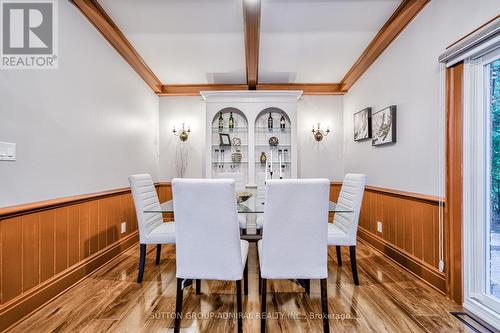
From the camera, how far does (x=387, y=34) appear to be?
2543 millimetres

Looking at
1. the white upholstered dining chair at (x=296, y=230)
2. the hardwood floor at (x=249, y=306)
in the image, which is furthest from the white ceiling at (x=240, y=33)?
the hardwood floor at (x=249, y=306)

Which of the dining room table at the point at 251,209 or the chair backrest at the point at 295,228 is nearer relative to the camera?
the chair backrest at the point at 295,228

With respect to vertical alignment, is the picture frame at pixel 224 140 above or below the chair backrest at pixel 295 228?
above

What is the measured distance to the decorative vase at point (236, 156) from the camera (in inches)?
162

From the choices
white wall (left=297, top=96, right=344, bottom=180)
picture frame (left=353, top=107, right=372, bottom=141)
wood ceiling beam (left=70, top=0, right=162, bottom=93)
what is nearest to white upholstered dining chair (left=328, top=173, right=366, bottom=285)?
picture frame (left=353, top=107, right=372, bottom=141)

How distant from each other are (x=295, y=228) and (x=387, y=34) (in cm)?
239

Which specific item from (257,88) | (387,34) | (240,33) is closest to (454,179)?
(387,34)

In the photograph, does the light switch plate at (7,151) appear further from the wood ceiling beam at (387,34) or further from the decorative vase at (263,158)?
the wood ceiling beam at (387,34)

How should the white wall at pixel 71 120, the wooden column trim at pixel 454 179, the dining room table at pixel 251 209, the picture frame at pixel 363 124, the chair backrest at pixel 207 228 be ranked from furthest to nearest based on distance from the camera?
the picture frame at pixel 363 124
the dining room table at pixel 251 209
the wooden column trim at pixel 454 179
the white wall at pixel 71 120
the chair backrest at pixel 207 228

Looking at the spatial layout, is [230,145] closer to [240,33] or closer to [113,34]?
[240,33]

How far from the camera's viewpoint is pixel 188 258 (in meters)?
1.49

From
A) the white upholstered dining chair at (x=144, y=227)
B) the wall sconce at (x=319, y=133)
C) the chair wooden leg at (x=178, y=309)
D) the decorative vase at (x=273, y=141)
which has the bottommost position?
the chair wooden leg at (x=178, y=309)

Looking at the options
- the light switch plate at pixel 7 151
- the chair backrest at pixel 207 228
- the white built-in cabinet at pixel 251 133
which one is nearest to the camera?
the chair backrest at pixel 207 228

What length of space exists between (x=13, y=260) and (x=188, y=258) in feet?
3.72
